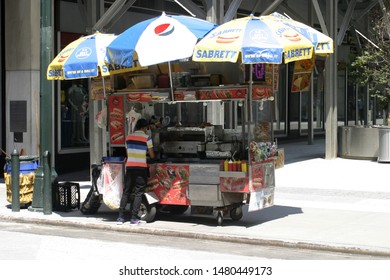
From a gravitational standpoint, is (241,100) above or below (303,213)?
above

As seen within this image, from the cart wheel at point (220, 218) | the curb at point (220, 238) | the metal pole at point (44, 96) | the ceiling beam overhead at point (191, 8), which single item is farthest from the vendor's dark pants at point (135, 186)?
the ceiling beam overhead at point (191, 8)

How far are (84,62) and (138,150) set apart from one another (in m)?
1.77

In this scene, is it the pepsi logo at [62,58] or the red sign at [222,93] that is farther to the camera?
the pepsi logo at [62,58]

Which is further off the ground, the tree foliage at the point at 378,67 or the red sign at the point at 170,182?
the tree foliage at the point at 378,67

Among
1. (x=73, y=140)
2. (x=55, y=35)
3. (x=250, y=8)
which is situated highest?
(x=250, y=8)

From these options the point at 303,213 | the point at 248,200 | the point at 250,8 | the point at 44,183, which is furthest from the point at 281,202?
the point at 250,8

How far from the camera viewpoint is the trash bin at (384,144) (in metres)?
20.1

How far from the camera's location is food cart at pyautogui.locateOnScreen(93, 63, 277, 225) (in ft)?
35.9

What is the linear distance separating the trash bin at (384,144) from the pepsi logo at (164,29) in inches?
435

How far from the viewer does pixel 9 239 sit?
399 inches

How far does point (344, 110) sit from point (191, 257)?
27663 mm

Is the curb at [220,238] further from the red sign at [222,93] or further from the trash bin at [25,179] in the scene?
the red sign at [222,93]

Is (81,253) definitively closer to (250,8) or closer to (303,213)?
(303,213)

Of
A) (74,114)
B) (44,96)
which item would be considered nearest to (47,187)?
(44,96)
